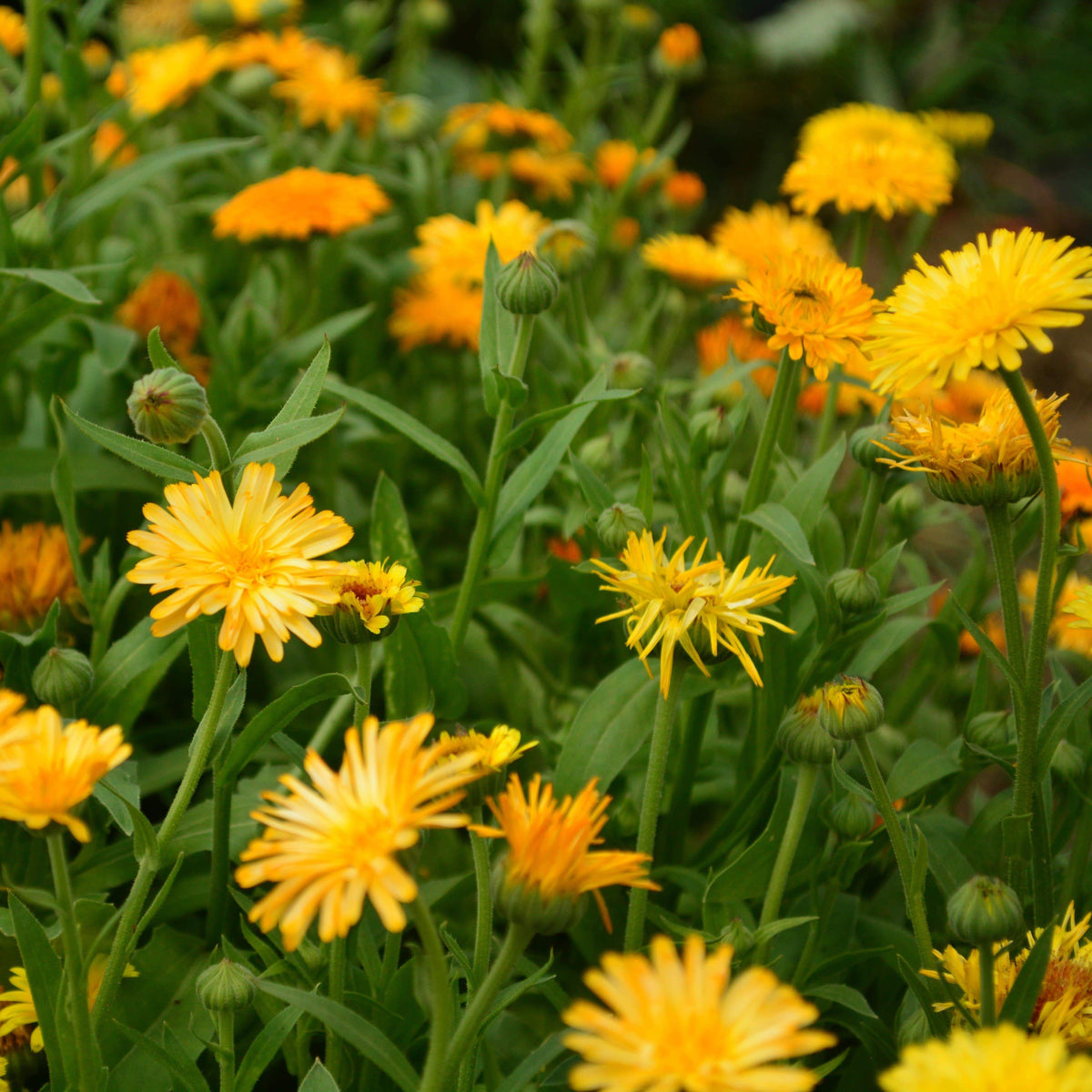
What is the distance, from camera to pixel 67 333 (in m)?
1.54

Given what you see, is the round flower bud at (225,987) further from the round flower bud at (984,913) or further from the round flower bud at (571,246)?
the round flower bud at (571,246)

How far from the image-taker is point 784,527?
1.04 metres

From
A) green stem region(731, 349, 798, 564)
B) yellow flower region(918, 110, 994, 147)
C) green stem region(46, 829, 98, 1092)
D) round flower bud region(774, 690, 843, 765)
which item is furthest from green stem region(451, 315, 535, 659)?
yellow flower region(918, 110, 994, 147)

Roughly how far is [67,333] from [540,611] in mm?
725

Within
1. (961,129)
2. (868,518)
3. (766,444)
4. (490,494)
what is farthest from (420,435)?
(961,129)

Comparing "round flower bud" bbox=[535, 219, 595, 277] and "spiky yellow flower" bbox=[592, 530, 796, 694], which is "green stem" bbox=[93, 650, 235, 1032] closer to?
"spiky yellow flower" bbox=[592, 530, 796, 694]

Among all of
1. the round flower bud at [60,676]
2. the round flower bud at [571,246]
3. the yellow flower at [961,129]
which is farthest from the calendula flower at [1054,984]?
the yellow flower at [961,129]

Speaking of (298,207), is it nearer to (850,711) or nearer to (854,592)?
(854,592)

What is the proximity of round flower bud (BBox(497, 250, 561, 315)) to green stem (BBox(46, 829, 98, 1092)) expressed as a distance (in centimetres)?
59

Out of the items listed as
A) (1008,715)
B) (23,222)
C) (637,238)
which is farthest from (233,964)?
(637,238)

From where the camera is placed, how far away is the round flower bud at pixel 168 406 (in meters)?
0.86

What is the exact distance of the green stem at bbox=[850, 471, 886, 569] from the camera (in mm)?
1106

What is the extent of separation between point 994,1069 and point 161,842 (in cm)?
58

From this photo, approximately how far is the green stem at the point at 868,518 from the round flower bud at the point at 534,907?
1.85 feet
